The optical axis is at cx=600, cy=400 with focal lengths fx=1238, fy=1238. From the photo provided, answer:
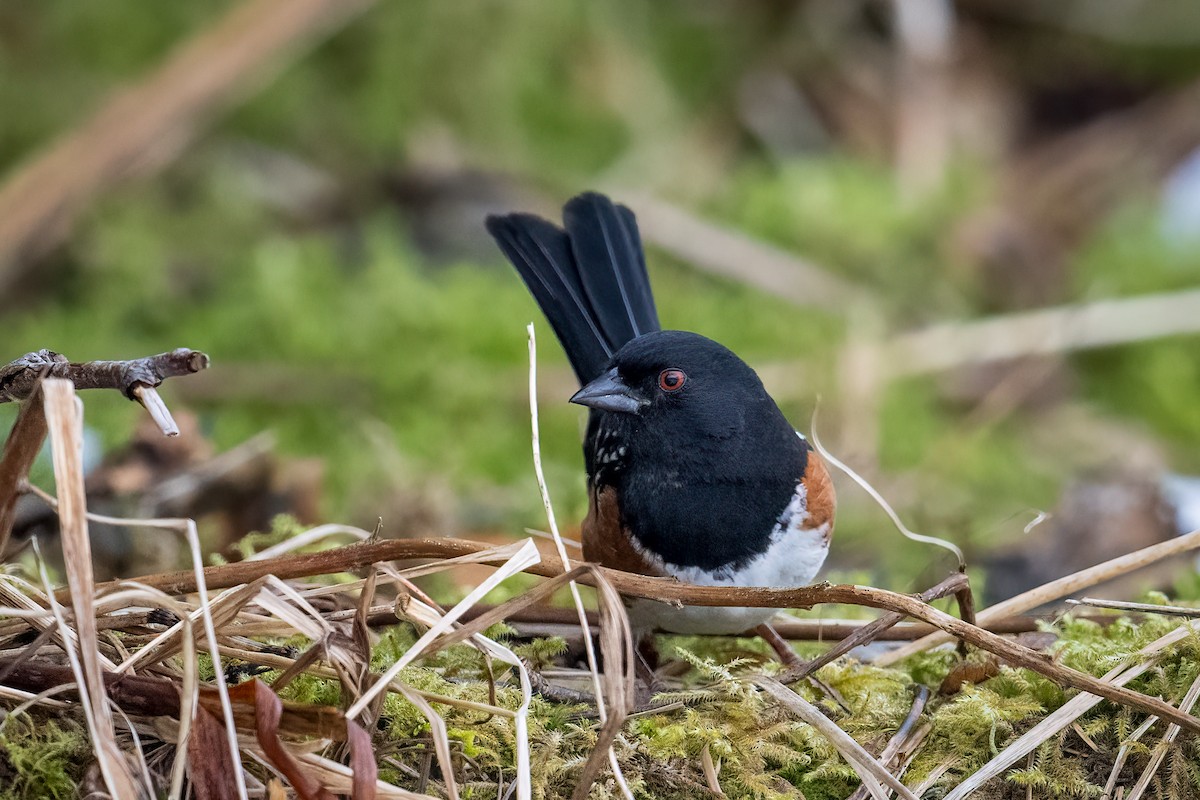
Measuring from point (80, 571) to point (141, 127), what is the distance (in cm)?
381

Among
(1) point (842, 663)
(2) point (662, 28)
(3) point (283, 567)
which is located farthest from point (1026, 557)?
(2) point (662, 28)

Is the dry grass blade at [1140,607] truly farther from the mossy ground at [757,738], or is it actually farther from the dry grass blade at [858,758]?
the dry grass blade at [858,758]

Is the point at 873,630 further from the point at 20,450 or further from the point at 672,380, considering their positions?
the point at 20,450

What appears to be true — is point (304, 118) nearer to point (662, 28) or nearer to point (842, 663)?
point (662, 28)

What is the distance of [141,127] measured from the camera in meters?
4.96

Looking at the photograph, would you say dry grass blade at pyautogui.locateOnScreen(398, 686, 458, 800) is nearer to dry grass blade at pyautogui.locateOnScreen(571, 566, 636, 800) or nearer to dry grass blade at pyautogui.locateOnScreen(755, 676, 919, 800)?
dry grass blade at pyautogui.locateOnScreen(571, 566, 636, 800)

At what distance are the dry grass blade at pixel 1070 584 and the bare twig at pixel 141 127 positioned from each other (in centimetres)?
385

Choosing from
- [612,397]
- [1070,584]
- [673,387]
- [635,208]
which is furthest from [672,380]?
[635,208]

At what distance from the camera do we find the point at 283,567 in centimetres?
184

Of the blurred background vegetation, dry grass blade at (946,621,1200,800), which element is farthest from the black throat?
the blurred background vegetation

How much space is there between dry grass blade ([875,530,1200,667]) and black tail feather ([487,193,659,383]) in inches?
43.2

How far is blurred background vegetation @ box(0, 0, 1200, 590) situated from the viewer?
447cm

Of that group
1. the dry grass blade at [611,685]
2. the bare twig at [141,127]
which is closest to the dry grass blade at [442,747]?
the dry grass blade at [611,685]

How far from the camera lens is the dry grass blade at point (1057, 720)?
1.84 meters
